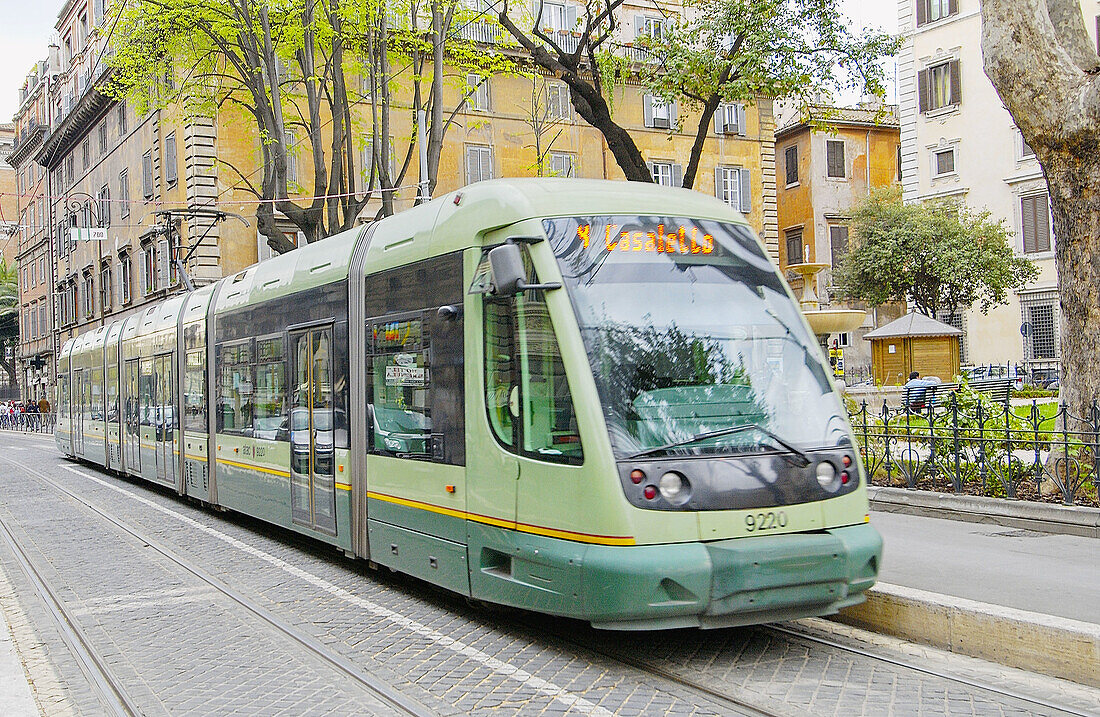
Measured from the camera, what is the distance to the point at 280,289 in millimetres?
11508

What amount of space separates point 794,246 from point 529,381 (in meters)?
49.5

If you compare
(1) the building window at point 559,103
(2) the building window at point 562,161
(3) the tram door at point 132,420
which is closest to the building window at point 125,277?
(2) the building window at point 562,161

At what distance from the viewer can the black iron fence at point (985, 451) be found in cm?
1153

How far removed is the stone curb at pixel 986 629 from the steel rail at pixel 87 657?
14.7 ft

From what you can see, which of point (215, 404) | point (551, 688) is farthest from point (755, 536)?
point (215, 404)

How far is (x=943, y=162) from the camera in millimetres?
45281

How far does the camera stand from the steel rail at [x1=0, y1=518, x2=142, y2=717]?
248 inches

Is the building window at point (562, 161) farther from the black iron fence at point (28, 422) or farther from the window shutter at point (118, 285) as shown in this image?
the black iron fence at point (28, 422)

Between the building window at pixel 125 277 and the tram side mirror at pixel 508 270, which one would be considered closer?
the tram side mirror at pixel 508 270

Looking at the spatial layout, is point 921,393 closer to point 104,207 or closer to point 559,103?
point 559,103

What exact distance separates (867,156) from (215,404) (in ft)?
153

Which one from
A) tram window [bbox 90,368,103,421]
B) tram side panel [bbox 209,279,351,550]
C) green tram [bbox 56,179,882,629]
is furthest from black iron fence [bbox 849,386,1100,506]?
tram window [bbox 90,368,103,421]

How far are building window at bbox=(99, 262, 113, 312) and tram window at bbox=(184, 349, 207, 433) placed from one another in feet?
116

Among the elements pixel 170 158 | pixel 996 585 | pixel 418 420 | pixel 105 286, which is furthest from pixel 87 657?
pixel 105 286
